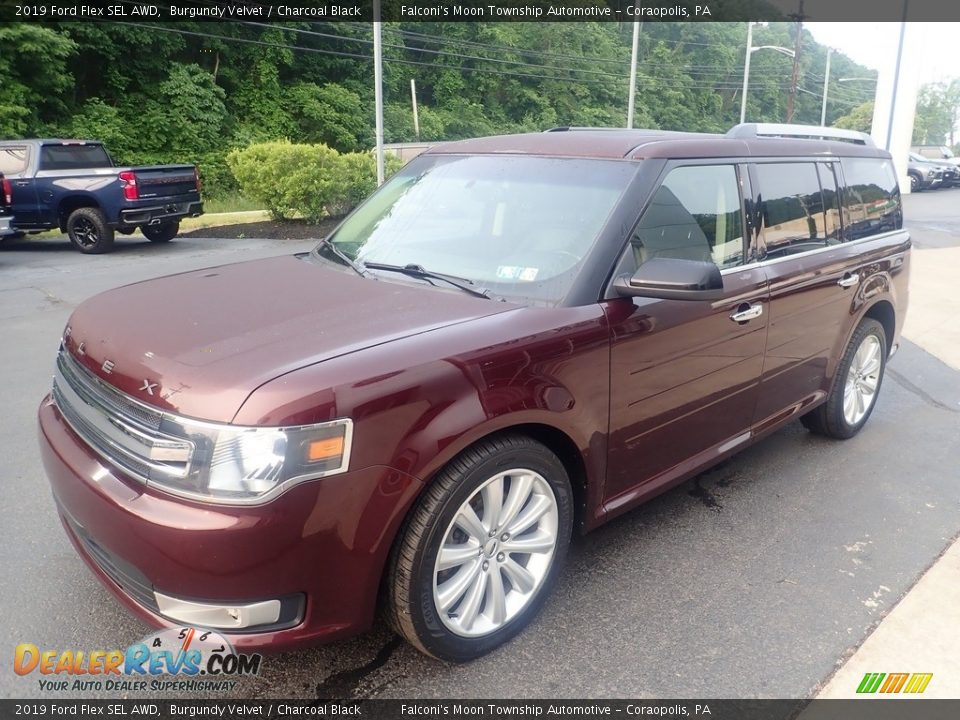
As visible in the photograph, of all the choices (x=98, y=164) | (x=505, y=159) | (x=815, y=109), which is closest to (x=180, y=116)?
(x=98, y=164)

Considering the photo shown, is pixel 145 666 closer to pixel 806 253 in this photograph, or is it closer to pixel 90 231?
pixel 806 253

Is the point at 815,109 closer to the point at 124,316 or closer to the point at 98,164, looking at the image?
the point at 98,164

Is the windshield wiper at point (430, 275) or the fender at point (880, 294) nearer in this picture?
the windshield wiper at point (430, 275)

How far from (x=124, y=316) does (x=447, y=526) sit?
4.66 feet

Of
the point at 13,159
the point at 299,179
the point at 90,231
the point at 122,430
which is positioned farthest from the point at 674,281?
the point at 299,179

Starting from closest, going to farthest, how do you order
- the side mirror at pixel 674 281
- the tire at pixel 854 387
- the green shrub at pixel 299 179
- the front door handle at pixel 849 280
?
1. the side mirror at pixel 674 281
2. the front door handle at pixel 849 280
3. the tire at pixel 854 387
4. the green shrub at pixel 299 179

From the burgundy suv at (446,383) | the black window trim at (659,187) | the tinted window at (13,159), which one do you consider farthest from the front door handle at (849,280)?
the tinted window at (13,159)

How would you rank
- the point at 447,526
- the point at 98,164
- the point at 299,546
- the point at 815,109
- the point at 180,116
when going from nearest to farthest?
the point at 299,546
the point at 447,526
the point at 98,164
the point at 180,116
the point at 815,109

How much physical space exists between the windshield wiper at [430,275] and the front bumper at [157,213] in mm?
11105

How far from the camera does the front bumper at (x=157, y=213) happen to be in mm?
13023

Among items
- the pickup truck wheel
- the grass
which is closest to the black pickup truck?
the pickup truck wheel

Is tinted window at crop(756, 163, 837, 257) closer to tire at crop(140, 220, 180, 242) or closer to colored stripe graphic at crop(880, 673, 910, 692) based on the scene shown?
colored stripe graphic at crop(880, 673, 910, 692)

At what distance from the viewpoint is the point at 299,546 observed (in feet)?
7.27

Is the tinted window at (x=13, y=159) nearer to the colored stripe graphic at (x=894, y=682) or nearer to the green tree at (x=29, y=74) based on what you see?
the green tree at (x=29, y=74)
